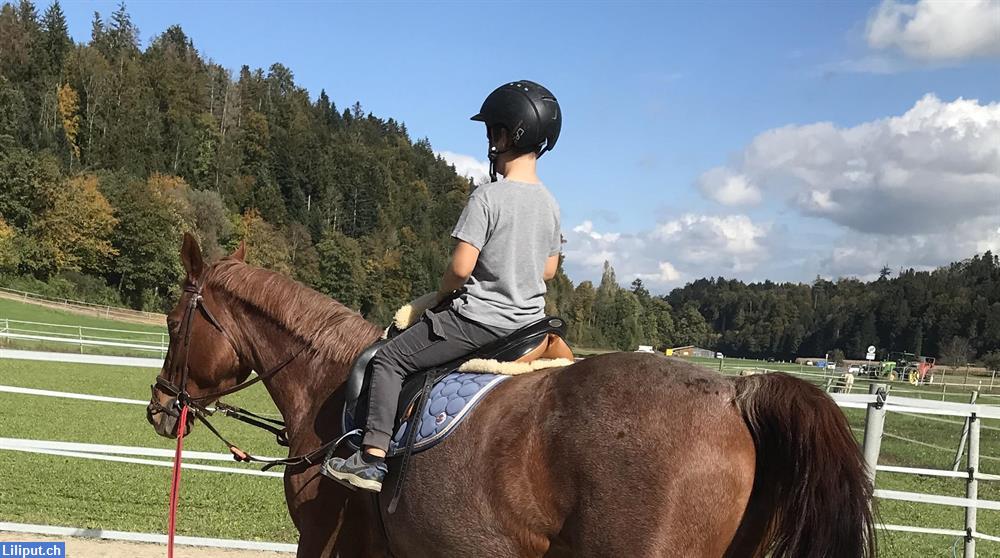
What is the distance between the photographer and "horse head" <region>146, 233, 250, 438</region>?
403 centimetres

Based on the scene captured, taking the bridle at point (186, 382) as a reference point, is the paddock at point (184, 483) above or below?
below

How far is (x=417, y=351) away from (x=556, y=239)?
2.77 feet

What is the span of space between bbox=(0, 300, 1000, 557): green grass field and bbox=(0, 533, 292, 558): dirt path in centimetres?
62

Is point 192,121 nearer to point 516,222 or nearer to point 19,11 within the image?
point 19,11

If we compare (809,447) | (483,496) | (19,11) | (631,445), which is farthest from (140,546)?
(19,11)

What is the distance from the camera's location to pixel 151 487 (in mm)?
9547

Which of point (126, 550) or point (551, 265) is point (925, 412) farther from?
point (126, 550)

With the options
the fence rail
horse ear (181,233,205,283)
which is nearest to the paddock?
horse ear (181,233,205,283)

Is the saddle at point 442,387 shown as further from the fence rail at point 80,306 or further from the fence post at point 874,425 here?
the fence rail at point 80,306

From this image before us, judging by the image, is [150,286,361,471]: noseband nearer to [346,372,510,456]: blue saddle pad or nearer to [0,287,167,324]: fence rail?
[346,372,510,456]: blue saddle pad

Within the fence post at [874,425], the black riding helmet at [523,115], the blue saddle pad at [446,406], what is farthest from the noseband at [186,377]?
the fence post at [874,425]

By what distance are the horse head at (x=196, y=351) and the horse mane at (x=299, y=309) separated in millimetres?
111

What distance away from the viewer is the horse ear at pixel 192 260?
12.9 ft

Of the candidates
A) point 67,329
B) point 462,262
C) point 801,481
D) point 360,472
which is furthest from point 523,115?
point 67,329
